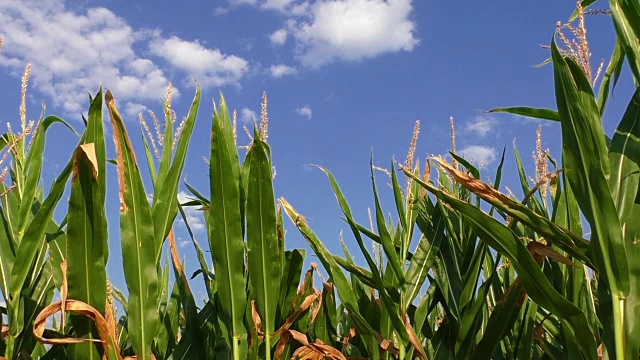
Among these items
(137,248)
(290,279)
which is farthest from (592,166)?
(137,248)

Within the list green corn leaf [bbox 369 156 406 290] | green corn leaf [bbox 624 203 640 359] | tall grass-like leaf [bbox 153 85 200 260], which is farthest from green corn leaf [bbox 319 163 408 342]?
green corn leaf [bbox 624 203 640 359]

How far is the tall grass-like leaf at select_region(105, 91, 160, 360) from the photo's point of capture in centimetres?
161

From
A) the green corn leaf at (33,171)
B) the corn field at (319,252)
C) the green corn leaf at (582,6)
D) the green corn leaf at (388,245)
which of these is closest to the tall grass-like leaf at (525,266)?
the corn field at (319,252)

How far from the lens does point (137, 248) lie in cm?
162

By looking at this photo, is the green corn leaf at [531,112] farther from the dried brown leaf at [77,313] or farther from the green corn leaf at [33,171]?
the green corn leaf at [33,171]

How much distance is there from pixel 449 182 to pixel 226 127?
93 cm

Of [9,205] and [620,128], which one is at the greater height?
[620,128]

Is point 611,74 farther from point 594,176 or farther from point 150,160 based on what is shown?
point 150,160

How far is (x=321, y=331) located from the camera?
2254 millimetres

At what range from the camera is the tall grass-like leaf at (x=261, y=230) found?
5.74ft

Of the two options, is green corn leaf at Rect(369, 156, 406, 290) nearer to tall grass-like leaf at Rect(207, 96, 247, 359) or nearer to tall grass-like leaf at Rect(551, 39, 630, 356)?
tall grass-like leaf at Rect(207, 96, 247, 359)

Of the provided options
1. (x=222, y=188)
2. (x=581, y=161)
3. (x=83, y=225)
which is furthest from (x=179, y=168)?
(x=581, y=161)

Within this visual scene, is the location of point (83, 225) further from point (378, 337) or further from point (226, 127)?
point (378, 337)

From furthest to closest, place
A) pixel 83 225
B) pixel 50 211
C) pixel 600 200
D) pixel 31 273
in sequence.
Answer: pixel 31 273 → pixel 50 211 → pixel 83 225 → pixel 600 200
